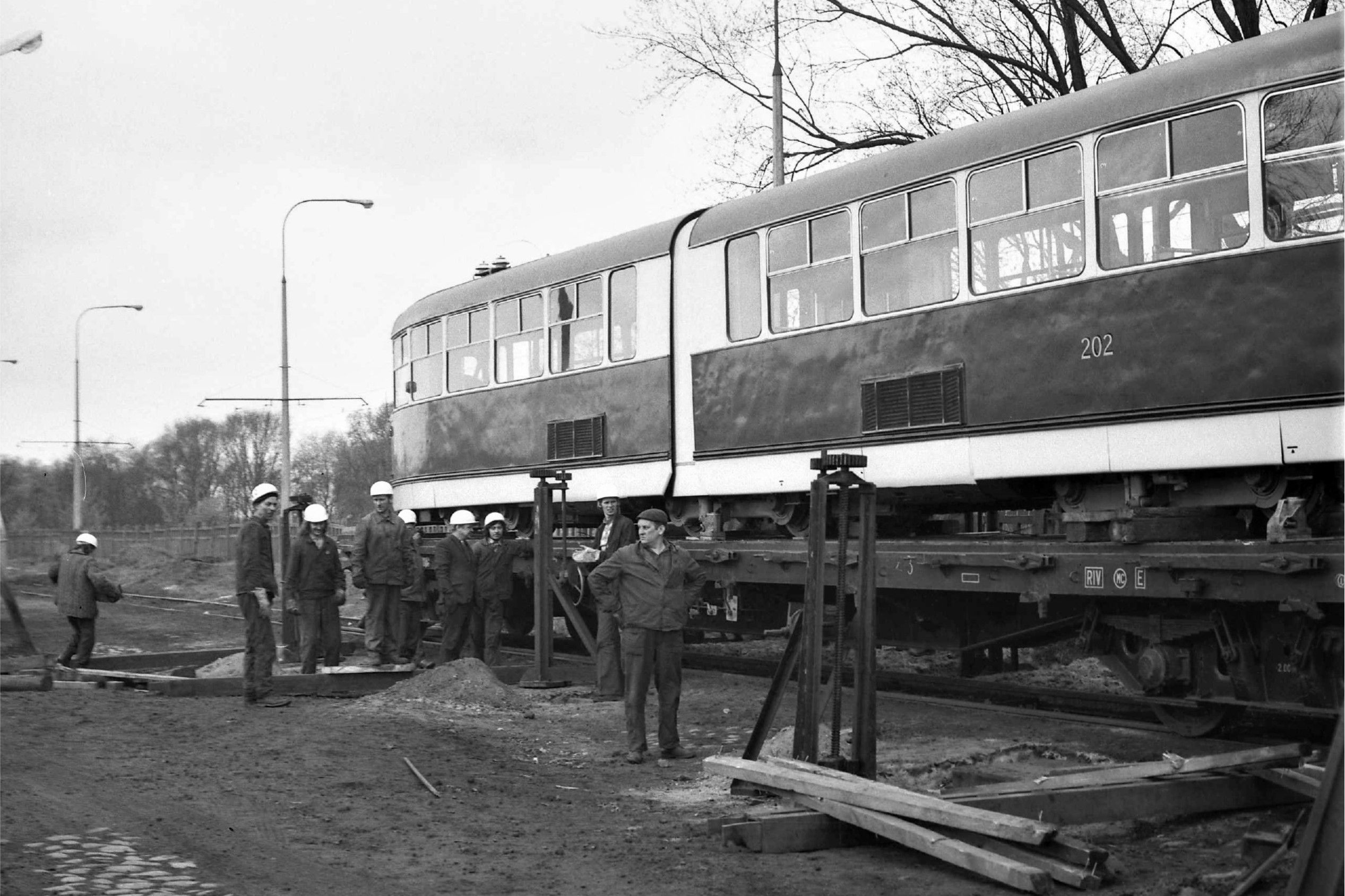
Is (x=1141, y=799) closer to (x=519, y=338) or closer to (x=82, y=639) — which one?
(x=519, y=338)

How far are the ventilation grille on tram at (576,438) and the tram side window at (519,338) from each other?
0.74 m

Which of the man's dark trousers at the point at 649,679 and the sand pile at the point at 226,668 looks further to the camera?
the sand pile at the point at 226,668

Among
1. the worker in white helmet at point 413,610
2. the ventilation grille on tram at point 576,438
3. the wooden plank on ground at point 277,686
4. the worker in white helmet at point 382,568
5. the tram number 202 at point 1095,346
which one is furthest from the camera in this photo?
the worker in white helmet at point 413,610

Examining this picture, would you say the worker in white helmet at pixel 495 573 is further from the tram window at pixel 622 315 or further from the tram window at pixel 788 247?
the tram window at pixel 788 247

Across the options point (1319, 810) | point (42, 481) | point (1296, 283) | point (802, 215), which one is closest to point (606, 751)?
point (802, 215)

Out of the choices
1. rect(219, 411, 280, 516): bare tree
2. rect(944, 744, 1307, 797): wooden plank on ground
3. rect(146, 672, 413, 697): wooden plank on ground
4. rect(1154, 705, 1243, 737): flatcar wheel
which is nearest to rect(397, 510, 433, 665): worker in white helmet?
rect(146, 672, 413, 697): wooden plank on ground

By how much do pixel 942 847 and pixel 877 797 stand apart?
0.58 m

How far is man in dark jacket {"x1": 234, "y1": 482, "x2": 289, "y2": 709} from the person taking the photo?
40.6 feet

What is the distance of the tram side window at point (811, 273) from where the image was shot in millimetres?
12031

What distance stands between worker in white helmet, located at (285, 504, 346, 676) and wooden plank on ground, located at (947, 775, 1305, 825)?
876 centimetres

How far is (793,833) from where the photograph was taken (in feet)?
23.7

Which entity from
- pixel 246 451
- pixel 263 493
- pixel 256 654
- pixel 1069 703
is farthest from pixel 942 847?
pixel 246 451

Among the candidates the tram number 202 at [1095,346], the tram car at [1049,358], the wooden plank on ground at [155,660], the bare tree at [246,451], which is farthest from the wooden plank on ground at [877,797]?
the bare tree at [246,451]

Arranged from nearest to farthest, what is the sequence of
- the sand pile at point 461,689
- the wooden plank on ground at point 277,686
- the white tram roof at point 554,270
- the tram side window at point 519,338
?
the sand pile at point 461,689 < the wooden plank on ground at point 277,686 < the white tram roof at point 554,270 < the tram side window at point 519,338
